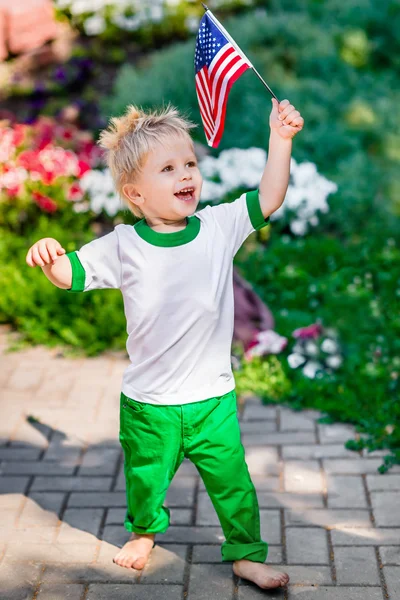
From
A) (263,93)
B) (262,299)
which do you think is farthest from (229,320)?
(263,93)

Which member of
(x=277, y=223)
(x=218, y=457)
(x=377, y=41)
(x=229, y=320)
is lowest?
(x=377, y=41)

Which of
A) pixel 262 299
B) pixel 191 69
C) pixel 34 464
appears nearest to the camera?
pixel 34 464

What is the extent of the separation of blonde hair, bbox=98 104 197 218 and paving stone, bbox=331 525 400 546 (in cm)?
153

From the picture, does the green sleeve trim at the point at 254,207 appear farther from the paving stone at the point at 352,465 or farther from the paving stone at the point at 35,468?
the paving stone at the point at 35,468

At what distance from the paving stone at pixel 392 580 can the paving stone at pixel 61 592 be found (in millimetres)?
1055

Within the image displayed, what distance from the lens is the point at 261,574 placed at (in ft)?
9.25

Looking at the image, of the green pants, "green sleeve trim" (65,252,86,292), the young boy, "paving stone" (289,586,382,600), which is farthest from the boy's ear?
"paving stone" (289,586,382,600)

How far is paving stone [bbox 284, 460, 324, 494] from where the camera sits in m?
3.53

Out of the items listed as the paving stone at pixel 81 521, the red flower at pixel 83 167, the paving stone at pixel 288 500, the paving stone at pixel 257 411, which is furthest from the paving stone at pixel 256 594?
the red flower at pixel 83 167

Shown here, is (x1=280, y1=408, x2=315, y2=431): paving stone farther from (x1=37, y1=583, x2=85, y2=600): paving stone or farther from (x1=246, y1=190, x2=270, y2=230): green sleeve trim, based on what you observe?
(x1=246, y1=190, x2=270, y2=230): green sleeve trim

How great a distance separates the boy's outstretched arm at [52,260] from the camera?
2.48m

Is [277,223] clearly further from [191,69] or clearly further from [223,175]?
[191,69]

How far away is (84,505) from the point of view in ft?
11.4

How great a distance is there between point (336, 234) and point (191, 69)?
7.30ft
